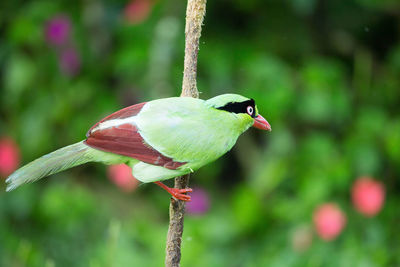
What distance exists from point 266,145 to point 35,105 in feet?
4.17

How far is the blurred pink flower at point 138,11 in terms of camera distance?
110 inches

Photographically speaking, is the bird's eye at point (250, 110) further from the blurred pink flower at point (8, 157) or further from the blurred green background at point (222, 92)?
the blurred pink flower at point (8, 157)

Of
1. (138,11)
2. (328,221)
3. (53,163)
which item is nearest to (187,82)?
(53,163)

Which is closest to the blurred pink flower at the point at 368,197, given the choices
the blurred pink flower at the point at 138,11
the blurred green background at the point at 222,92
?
the blurred green background at the point at 222,92

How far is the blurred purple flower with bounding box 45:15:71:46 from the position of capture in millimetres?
2840

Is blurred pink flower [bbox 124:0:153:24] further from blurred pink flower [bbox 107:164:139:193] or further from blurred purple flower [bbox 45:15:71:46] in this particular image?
blurred pink flower [bbox 107:164:139:193]

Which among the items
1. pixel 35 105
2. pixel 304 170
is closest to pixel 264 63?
pixel 304 170

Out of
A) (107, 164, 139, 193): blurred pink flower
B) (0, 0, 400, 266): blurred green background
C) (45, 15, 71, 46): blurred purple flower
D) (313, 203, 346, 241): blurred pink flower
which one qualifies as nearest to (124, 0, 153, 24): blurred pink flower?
(0, 0, 400, 266): blurred green background

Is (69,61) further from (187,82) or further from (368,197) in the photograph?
(187,82)

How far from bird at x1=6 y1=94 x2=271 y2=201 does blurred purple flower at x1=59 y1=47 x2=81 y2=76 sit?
219cm

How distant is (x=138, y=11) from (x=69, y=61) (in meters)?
0.44

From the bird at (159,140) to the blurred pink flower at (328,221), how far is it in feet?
5.74

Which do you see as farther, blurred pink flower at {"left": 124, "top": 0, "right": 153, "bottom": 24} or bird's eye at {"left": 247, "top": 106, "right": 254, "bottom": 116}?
blurred pink flower at {"left": 124, "top": 0, "right": 153, "bottom": 24}

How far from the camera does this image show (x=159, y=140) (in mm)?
748
